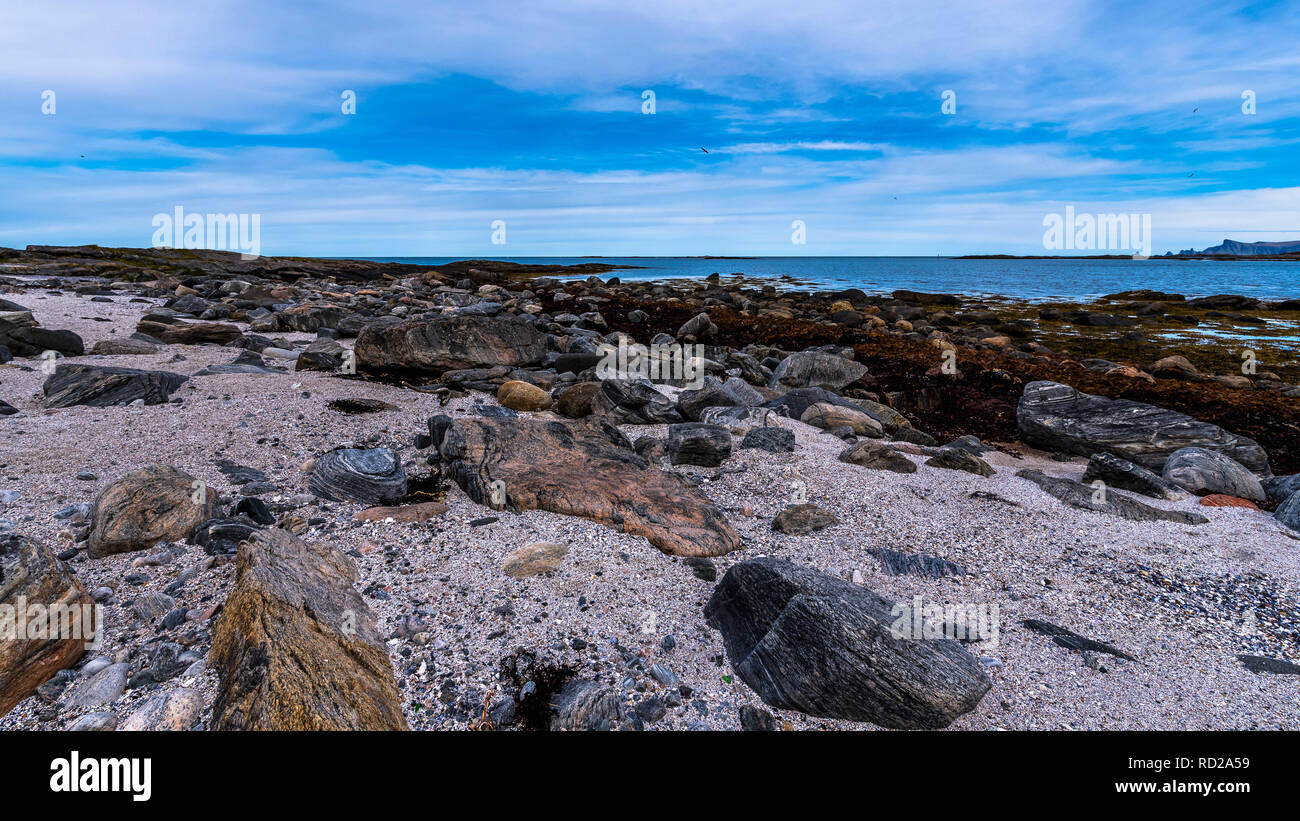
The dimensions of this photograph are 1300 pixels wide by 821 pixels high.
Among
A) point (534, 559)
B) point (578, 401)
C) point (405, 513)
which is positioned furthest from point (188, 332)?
point (534, 559)

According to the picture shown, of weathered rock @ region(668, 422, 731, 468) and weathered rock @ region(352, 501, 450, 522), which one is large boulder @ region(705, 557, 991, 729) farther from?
weathered rock @ region(668, 422, 731, 468)

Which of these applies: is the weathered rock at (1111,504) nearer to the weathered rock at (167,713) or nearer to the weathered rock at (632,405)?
the weathered rock at (632,405)

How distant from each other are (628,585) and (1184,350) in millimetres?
30500

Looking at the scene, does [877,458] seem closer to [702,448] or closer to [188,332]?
[702,448]

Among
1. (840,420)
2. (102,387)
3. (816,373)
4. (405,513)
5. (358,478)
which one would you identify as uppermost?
(816,373)

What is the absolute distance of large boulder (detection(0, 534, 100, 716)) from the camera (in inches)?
132

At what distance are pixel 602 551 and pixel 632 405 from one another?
4.60 meters

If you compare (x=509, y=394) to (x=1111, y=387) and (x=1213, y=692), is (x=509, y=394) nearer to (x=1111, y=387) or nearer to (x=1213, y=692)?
(x=1213, y=692)

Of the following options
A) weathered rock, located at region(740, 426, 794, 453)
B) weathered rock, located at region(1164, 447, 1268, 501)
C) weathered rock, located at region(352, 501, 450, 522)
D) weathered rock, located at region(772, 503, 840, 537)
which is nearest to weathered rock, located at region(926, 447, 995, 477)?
weathered rock, located at region(740, 426, 794, 453)

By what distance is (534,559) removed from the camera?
5055 millimetres

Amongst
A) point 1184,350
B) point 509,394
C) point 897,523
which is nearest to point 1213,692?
point 897,523

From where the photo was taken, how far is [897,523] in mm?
6566

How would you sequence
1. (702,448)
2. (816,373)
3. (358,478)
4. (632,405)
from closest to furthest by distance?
(358,478), (702,448), (632,405), (816,373)
